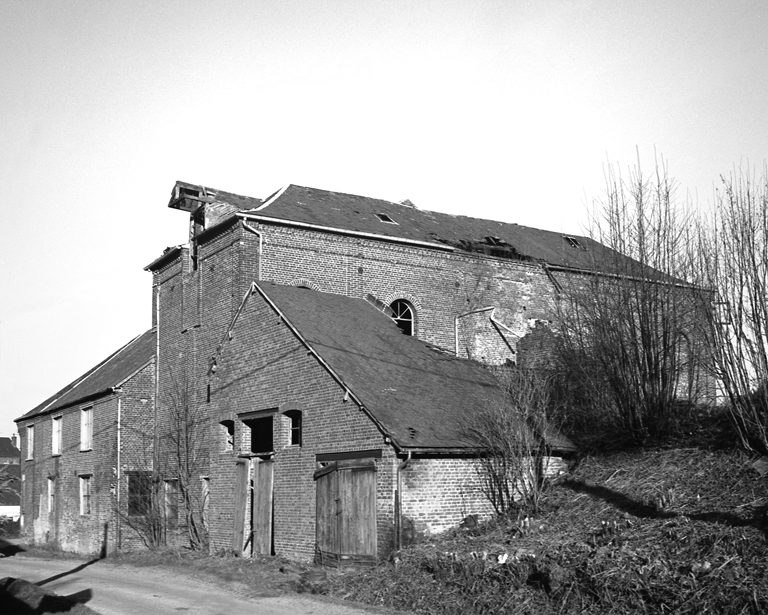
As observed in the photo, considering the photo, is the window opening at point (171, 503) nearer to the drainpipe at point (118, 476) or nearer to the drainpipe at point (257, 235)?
the drainpipe at point (118, 476)

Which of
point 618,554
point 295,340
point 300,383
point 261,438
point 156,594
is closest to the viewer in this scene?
point 618,554

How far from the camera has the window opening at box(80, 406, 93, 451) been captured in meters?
31.7

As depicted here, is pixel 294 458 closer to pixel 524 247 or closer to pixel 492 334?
pixel 492 334

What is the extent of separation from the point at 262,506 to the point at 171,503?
8.33 m

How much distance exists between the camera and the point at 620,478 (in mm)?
17328

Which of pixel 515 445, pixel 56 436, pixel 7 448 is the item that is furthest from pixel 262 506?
pixel 7 448

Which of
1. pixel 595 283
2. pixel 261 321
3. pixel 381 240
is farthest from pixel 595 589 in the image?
pixel 381 240

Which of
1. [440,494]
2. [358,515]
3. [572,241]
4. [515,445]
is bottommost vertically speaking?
[358,515]

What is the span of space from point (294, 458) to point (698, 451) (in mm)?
9455

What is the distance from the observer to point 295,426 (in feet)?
69.7

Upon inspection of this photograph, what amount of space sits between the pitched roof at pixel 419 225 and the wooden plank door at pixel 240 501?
796 centimetres

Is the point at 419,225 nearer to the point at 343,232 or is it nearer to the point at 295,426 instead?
the point at 343,232

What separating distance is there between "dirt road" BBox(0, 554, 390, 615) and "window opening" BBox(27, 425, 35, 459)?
47.7ft

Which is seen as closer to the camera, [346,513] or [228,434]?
[346,513]
